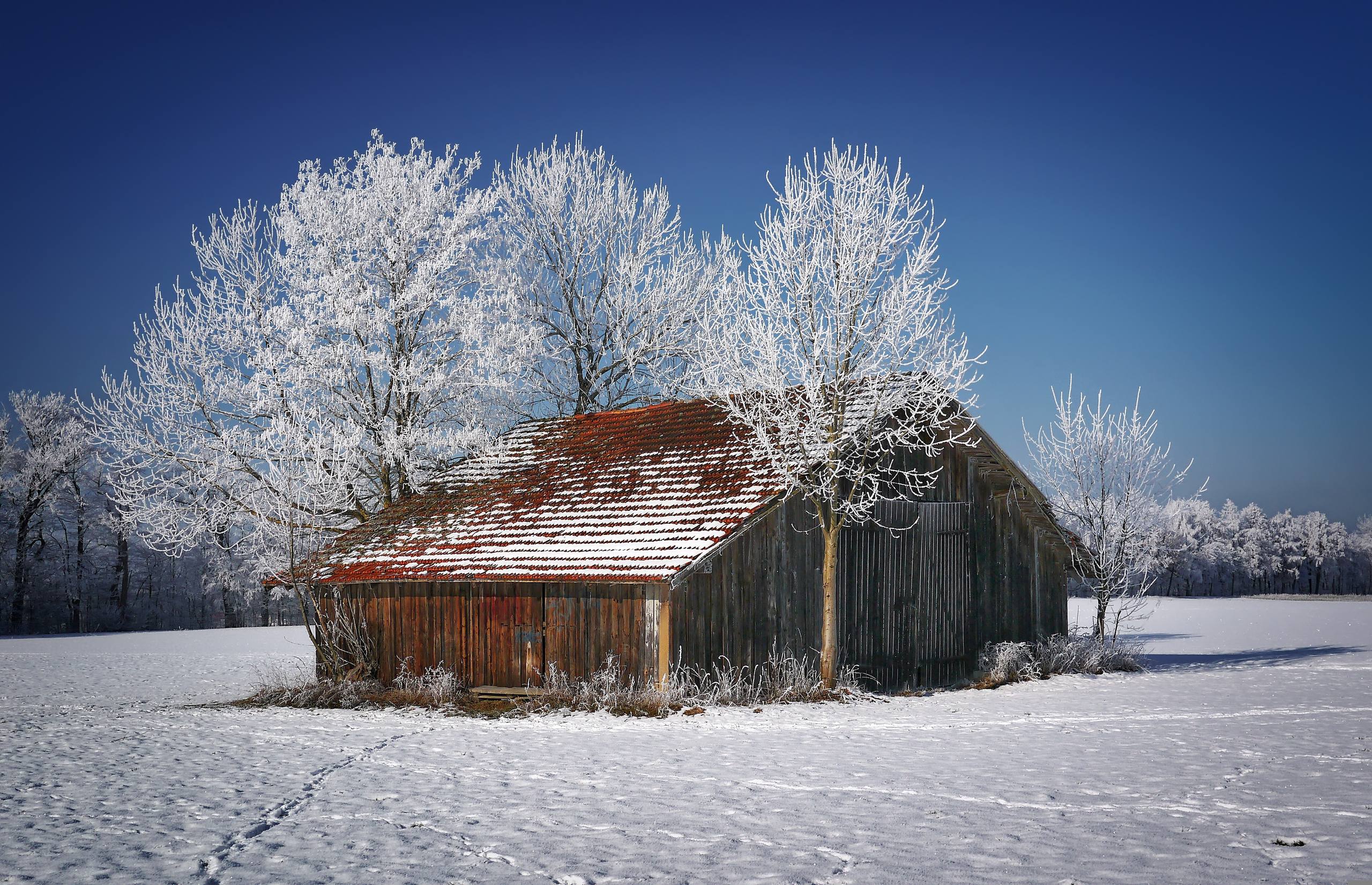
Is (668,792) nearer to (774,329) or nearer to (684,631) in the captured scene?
(684,631)

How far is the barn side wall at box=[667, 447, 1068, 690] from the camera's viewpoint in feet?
53.9

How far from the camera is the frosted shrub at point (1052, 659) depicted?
20328 millimetres

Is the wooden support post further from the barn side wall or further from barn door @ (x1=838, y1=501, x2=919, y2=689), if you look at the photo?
barn door @ (x1=838, y1=501, x2=919, y2=689)

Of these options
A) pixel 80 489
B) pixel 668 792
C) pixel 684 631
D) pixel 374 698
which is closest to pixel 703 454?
pixel 684 631

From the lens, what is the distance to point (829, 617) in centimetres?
1725

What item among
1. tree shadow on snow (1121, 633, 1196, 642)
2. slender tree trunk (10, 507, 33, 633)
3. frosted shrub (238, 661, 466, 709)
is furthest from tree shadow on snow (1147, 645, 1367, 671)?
slender tree trunk (10, 507, 33, 633)

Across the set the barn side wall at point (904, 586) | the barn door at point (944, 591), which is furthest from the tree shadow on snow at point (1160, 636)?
the barn door at point (944, 591)

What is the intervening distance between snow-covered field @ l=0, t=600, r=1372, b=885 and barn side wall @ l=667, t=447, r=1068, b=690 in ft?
4.64

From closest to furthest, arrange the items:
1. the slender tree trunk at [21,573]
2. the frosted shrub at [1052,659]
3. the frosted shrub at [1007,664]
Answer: the frosted shrub at [1007,664] < the frosted shrub at [1052,659] < the slender tree trunk at [21,573]

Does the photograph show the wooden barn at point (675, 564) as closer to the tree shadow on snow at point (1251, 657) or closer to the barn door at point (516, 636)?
the barn door at point (516, 636)

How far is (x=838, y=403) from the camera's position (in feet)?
56.8

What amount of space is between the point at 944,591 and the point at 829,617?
3.84 m

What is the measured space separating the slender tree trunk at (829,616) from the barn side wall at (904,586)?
0.32m

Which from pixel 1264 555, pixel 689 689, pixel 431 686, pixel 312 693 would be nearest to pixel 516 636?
pixel 431 686
